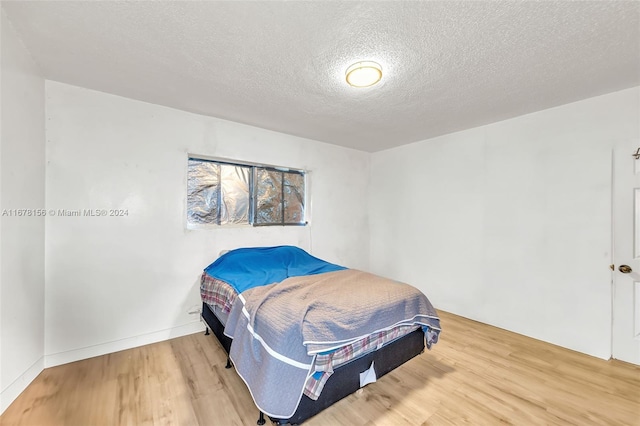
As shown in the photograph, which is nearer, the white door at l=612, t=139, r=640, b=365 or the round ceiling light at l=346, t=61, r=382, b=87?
the round ceiling light at l=346, t=61, r=382, b=87

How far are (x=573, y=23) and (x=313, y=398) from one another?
8.75 feet

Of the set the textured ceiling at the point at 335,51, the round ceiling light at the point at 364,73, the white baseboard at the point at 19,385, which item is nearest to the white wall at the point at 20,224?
the white baseboard at the point at 19,385

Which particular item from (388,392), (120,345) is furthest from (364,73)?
(120,345)

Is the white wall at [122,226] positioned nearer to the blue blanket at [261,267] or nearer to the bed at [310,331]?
the blue blanket at [261,267]

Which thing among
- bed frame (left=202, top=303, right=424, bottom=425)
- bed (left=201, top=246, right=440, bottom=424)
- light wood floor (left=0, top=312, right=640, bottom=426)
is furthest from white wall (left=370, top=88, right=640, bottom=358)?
bed (left=201, top=246, right=440, bottom=424)

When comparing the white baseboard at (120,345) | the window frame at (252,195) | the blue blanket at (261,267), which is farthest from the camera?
the window frame at (252,195)

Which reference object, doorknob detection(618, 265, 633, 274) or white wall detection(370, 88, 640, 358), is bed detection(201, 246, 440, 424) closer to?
white wall detection(370, 88, 640, 358)

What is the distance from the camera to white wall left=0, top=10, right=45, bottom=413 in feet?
5.02

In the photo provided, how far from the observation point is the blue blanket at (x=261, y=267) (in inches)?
89.9

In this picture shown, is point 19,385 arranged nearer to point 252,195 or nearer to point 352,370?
point 352,370

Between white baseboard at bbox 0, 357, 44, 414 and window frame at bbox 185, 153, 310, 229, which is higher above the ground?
window frame at bbox 185, 153, 310, 229

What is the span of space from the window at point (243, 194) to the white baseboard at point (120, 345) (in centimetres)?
118

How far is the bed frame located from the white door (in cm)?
187

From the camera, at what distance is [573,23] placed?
4.72 ft
